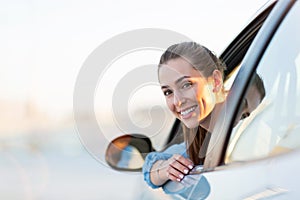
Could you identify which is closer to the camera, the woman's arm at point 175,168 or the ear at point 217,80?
the woman's arm at point 175,168

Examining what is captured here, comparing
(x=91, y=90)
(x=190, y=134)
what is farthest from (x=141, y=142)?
(x=190, y=134)

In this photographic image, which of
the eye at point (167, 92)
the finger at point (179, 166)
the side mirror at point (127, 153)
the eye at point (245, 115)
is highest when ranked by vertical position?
the eye at point (167, 92)

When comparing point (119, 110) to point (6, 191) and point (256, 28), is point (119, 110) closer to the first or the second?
point (256, 28)

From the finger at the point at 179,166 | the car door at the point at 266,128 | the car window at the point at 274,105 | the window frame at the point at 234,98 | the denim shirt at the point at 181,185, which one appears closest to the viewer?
the car door at the point at 266,128

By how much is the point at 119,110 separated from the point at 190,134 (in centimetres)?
50

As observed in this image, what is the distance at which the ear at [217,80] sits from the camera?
2547 millimetres

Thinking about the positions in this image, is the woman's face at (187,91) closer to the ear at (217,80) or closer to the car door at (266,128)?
the ear at (217,80)

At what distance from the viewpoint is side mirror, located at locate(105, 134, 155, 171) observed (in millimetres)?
3105

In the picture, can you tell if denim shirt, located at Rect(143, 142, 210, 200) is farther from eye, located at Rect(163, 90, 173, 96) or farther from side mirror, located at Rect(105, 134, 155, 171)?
side mirror, located at Rect(105, 134, 155, 171)

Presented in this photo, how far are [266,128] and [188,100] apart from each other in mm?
597

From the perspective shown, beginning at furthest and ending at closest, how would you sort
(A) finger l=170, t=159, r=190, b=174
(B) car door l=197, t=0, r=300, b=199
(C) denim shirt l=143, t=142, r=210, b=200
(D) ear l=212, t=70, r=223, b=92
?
1. (D) ear l=212, t=70, r=223, b=92
2. (A) finger l=170, t=159, r=190, b=174
3. (C) denim shirt l=143, t=142, r=210, b=200
4. (B) car door l=197, t=0, r=300, b=199

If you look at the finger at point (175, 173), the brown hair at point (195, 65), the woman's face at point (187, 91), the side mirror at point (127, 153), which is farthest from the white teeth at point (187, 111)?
the side mirror at point (127, 153)

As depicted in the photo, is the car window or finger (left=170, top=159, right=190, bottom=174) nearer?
the car window

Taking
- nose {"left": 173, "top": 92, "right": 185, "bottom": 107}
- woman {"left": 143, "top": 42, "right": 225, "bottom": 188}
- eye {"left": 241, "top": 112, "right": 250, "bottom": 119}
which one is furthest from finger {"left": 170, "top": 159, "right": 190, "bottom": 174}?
eye {"left": 241, "top": 112, "right": 250, "bottom": 119}
